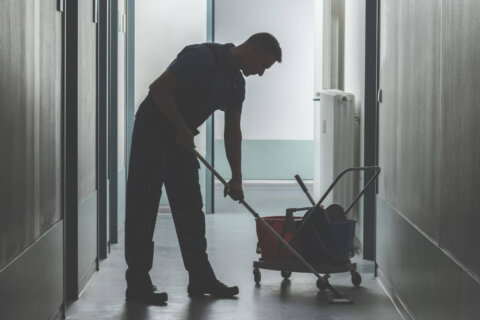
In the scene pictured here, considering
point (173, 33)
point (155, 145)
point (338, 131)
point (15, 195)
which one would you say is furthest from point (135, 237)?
point (173, 33)

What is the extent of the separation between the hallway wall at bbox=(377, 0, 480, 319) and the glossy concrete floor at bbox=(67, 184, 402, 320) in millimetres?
196

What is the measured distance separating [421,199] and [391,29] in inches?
51.7

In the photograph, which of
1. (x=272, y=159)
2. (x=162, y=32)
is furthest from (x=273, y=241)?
(x=272, y=159)

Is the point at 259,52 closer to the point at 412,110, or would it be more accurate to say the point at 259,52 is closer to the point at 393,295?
the point at 412,110

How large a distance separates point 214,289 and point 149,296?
34 centimetres

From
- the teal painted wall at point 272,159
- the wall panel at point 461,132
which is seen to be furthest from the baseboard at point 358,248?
the teal painted wall at point 272,159

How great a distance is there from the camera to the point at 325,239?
157 inches

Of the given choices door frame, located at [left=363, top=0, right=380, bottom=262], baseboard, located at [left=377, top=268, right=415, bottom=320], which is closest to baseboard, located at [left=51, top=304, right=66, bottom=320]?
baseboard, located at [left=377, top=268, right=415, bottom=320]

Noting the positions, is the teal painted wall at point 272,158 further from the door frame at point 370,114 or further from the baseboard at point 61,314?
the baseboard at point 61,314

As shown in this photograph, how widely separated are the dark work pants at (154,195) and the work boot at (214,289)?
0.03 metres

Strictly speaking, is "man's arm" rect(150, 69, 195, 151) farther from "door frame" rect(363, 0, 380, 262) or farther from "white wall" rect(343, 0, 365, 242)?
"white wall" rect(343, 0, 365, 242)

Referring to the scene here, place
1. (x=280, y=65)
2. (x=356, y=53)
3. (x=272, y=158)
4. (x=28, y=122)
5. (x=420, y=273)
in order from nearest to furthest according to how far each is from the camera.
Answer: (x=28, y=122)
(x=420, y=273)
(x=356, y=53)
(x=280, y=65)
(x=272, y=158)

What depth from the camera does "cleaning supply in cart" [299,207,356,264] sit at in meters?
3.94

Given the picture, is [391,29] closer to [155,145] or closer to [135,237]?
[155,145]
